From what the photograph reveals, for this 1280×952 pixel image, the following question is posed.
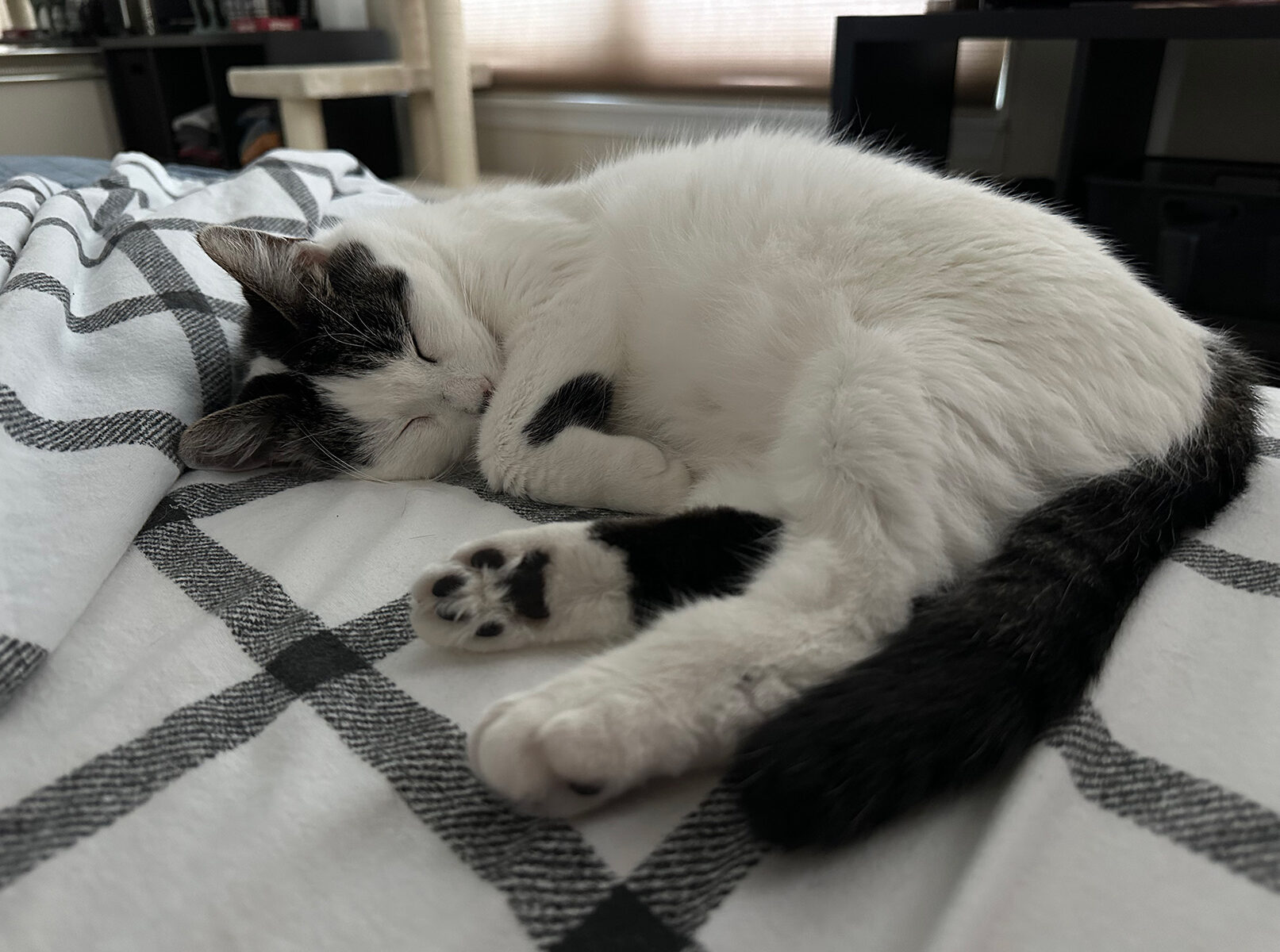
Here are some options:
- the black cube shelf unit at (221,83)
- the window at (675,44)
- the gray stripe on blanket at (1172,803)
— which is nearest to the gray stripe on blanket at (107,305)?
the gray stripe on blanket at (1172,803)

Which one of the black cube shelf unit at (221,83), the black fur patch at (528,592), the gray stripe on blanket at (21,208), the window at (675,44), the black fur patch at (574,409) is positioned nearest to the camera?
the black fur patch at (528,592)

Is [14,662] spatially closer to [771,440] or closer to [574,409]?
[574,409]

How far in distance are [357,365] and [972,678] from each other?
2.75 feet

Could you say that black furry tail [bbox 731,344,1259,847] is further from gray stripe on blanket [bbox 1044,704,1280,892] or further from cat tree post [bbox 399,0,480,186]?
cat tree post [bbox 399,0,480,186]

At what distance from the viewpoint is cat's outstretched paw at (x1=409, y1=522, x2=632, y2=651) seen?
66 centimetres

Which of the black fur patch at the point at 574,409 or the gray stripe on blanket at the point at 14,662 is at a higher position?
the black fur patch at the point at 574,409

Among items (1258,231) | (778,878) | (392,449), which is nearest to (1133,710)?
(778,878)

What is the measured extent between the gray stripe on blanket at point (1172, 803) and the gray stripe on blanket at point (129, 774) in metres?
0.57

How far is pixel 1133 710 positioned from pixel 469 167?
277cm

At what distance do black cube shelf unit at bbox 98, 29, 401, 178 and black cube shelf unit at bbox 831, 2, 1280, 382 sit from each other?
240 cm

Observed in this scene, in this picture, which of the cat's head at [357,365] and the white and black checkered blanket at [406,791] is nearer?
the white and black checkered blanket at [406,791]

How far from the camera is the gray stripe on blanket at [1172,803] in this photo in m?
0.47

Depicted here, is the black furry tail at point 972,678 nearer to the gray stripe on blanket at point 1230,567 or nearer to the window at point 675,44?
the gray stripe on blanket at point 1230,567

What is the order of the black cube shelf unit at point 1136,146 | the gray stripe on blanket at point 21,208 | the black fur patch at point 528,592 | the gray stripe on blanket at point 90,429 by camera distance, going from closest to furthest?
the black fur patch at point 528,592 < the gray stripe on blanket at point 90,429 < the gray stripe on blanket at point 21,208 < the black cube shelf unit at point 1136,146
